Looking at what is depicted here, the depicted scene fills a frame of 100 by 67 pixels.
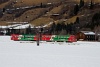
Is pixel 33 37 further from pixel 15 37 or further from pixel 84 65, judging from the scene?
pixel 84 65

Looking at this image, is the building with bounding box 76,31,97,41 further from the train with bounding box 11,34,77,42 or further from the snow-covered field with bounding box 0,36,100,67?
the snow-covered field with bounding box 0,36,100,67

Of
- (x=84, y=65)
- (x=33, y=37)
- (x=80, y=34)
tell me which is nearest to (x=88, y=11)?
(x=80, y=34)

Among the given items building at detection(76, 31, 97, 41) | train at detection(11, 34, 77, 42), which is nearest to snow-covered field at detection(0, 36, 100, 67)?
train at detection(11, 34, 77, 42)

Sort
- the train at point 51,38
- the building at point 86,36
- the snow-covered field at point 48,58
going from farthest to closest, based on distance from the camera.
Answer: the building at point 86,36, the train at point 51,38, the snow-covered field at point 48,58

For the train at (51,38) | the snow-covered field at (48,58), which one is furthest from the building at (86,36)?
the snow-covered field at (48,58)

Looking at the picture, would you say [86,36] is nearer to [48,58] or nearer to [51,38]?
[51,38]

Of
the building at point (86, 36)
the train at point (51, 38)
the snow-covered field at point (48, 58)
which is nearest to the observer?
the snow-covered field at point (48, 58)

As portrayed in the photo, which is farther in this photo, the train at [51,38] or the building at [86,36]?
the building at [86,36]

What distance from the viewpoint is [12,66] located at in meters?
23.2

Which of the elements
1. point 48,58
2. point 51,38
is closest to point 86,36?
point 51,38

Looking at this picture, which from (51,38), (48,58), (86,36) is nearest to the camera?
(48,58)

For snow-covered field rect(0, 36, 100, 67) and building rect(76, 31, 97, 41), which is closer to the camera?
snow-covered field rect(0, 36, 100, 67)

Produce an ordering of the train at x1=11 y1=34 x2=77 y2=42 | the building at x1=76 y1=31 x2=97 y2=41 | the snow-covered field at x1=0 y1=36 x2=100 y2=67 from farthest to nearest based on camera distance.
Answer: the building at x1=76 y1=31 x2=97 y2=41 → the train at x1=11 y1=34 x2=77 y2=42 → the snow-covered field at x1=0 y1=36 x2=100 y2=67

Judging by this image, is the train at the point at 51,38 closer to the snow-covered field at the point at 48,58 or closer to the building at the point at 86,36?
the building at the point at 86,36
